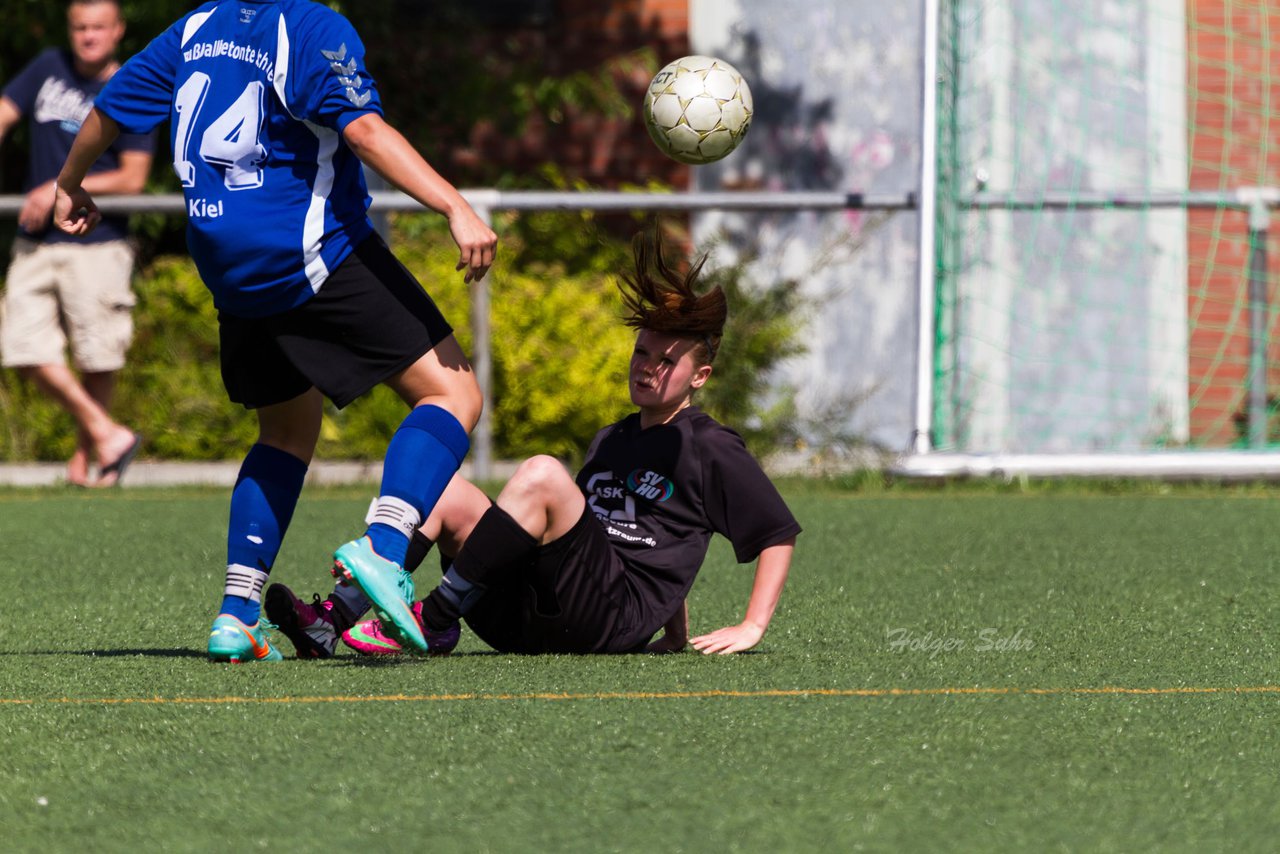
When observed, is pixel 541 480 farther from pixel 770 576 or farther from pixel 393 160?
pixel 393 160

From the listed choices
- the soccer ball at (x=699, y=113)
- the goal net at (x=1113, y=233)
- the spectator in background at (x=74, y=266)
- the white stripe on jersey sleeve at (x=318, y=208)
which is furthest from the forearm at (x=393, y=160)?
the goal net at (x=1113, y=233)

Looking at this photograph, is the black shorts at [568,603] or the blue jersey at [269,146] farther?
the black shorts at [568,603]

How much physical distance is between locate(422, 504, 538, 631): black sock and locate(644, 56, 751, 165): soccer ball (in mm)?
1564

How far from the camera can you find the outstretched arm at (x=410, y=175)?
13.4 feet

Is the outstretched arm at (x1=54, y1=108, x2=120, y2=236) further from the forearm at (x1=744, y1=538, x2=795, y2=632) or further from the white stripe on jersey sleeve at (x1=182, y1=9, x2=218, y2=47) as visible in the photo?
the forearm at (x1=744, y1=538, x2=795, y2=632)

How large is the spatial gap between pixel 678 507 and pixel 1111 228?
7266 mm

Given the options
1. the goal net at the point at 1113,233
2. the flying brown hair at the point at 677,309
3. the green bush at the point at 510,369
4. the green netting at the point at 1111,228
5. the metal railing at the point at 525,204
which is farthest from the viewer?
the green netting at the point at 1111,228

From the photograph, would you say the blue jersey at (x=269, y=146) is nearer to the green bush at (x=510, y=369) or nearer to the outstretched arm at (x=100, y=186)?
the outstretched arm at (x=100, y=186)

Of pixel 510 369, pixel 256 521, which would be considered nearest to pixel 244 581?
pixel 256 521

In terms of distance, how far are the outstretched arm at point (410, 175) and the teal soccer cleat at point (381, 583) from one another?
62 centimetres

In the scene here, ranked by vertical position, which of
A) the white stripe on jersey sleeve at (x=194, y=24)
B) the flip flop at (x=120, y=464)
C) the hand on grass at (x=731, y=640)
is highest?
the white stripe on jersey sleeve at (x=194, y=24)

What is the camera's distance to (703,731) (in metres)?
3.50

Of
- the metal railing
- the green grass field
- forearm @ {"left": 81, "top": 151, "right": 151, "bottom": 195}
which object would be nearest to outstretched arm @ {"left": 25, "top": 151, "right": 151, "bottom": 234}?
forearm @ {"left": 81, "top": 151, "right": 151, "bottom": 195}

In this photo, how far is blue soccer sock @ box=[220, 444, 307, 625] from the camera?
4.42 metres
